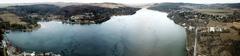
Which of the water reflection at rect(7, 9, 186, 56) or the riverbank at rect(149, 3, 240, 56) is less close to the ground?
the riverbank at rect(149, 3, 240, 56)

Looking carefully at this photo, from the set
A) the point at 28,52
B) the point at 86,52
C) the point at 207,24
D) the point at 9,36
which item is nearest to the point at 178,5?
the point at 207,24

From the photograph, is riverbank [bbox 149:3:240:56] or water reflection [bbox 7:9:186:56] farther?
water reflection [bbox 7:9:186:56]

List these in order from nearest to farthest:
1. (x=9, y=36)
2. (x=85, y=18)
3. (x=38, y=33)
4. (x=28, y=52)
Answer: (x=28, y=52) → (x=9, y=36) → (x=38, y=33) → (x=85, y=18)

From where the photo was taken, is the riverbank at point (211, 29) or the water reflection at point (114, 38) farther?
the water reflection at point (114, 38)

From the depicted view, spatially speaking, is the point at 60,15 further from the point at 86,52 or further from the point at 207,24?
the point at 207,24

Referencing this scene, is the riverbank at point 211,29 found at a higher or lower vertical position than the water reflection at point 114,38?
higher

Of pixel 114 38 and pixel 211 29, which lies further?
pixel 114 38

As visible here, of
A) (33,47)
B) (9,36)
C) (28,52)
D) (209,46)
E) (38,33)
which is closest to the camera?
(209,46)

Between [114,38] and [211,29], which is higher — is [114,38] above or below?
below
